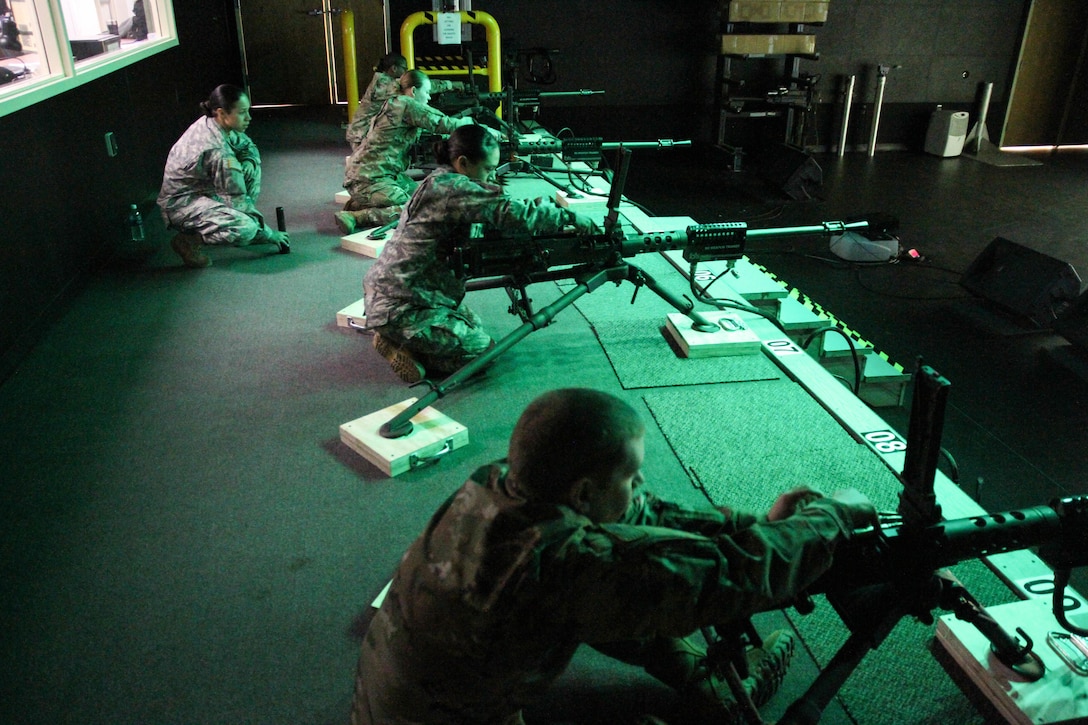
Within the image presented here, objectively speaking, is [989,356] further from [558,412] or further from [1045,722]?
[558,412]

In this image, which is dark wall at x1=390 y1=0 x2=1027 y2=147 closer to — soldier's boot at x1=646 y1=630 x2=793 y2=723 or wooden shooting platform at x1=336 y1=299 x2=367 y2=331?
wooden shooting platform at x1=336 y1=299 x2=367 y2=331

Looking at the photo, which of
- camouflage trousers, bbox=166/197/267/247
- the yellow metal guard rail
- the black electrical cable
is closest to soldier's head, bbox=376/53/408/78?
the yellow metal guard rail

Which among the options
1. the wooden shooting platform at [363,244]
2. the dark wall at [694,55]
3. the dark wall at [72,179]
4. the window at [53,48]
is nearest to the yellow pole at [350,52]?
the dark wall at [694,55]

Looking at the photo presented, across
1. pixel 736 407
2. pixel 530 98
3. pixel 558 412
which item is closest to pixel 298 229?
pixel 530 98

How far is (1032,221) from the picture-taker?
7.54 metres

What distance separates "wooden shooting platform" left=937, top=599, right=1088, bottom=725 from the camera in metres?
1.79

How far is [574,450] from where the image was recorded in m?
1.31

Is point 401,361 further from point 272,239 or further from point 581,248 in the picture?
point 272,239

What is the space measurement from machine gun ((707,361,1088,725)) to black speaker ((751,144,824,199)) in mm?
7069

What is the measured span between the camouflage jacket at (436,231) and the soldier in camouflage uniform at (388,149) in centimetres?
241

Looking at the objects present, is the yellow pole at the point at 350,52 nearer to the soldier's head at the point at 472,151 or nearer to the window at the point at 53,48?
the window at the point at 53,48

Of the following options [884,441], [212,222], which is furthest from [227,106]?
[884,441]

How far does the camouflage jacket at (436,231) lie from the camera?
330 centimetres

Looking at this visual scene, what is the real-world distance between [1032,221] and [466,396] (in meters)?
6.53
